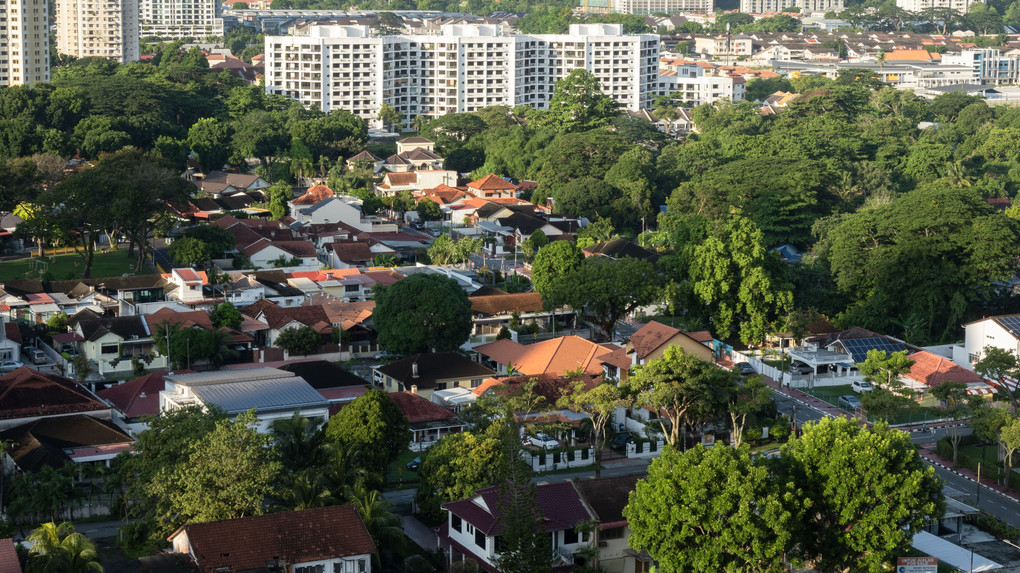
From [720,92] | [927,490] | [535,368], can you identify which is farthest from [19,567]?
[720,92]

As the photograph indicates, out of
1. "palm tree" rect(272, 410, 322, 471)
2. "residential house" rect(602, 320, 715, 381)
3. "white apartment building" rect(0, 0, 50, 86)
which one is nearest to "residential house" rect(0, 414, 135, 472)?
"palm tree" rect(272, 410, 322, 471)

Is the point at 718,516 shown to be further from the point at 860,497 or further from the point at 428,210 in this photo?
the point at 428,210

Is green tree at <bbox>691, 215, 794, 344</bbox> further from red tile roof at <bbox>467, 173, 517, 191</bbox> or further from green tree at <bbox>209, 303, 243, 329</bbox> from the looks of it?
red tile roof at <bbox>467, 173, 517, 191</bbox>

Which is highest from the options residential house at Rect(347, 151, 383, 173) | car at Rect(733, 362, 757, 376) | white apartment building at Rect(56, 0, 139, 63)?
white apartment building at Rect(56, 0, 139, 63)

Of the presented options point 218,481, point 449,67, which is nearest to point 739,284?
point 218,481

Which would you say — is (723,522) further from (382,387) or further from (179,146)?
(179,146)

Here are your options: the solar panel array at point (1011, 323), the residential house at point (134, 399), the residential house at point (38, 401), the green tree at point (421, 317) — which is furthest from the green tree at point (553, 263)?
the residential house at point (38, 401)

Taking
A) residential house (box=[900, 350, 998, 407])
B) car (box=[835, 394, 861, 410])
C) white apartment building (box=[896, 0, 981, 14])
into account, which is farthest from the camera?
white apartment building (box=[896, 0, 981, 14])
